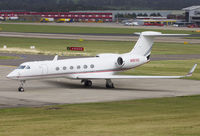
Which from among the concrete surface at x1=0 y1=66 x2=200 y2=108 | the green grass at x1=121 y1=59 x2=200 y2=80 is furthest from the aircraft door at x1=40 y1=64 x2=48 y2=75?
the green grass at x1=121 y1=59 x2=200 y2=80

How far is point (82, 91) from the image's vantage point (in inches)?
1615

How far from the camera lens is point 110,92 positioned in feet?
134

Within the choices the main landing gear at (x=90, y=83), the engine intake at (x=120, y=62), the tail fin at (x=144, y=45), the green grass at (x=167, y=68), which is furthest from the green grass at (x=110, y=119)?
the green grass at (x=167, y=68)

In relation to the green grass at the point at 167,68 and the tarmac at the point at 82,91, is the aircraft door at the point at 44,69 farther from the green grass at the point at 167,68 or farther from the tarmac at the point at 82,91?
the green grass at the point at 167,68

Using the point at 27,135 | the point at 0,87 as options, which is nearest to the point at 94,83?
the point at 0,87

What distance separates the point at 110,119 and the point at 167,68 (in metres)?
30.2

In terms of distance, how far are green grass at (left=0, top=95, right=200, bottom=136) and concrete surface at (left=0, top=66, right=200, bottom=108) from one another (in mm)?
2504

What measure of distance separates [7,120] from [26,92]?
A: 1263cm

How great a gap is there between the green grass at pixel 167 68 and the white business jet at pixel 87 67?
6.30m

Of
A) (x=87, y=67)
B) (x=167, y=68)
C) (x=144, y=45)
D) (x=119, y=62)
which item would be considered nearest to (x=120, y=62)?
(x=119, y=62)

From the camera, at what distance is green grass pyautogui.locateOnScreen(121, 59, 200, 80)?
5228 cm

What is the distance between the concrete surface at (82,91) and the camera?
36312mm

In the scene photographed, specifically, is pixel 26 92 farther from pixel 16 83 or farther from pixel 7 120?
pixel 7 120

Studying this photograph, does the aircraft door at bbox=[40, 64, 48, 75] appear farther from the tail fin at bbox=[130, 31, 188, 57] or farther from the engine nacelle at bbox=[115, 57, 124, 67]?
the tail fin at bbox=[130, 31, 188, 57]
